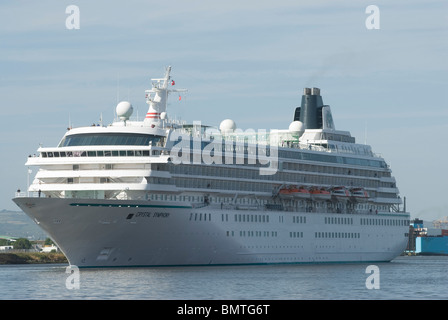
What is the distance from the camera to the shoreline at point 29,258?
11131 cm

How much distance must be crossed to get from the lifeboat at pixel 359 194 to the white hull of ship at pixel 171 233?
5.87 m

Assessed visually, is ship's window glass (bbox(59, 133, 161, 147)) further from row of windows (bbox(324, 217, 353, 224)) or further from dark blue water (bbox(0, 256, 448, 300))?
row of windows (bbox(324, 217, 353, 224))

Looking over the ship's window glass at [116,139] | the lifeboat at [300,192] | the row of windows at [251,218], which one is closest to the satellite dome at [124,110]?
the ship's window glass at [116,139]

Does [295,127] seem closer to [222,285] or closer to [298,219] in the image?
[298,219]

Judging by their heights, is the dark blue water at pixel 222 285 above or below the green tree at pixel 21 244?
above

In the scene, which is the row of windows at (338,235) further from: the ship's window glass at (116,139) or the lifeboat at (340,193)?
the ship's window glass at (116,139)

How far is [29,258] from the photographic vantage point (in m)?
115

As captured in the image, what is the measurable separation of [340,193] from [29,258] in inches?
1634

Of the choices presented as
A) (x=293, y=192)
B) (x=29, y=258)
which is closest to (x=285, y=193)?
(x=293, y=192)

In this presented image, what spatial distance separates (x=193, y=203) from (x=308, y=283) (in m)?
16.1
